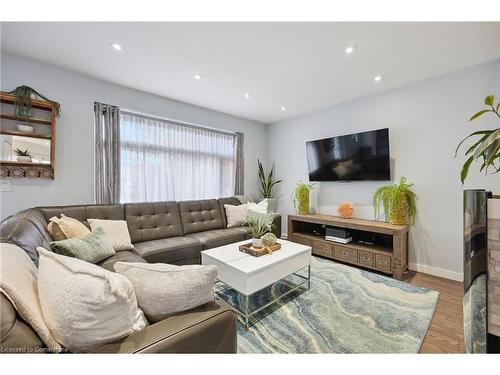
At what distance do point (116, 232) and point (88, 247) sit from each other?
0.48 meters

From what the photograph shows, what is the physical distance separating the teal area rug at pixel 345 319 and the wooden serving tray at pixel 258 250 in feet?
1.53

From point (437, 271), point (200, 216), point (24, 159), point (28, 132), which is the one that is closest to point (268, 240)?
point (200, 216)

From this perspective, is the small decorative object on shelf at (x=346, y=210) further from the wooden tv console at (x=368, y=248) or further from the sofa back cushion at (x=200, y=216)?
the sofa back cushion at (x=200, y=216)

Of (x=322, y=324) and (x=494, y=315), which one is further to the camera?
(x=322, y=324)

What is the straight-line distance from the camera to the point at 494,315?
0.98 m

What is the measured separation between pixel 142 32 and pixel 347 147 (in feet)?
9.71

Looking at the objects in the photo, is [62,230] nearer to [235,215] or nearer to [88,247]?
[88,247]

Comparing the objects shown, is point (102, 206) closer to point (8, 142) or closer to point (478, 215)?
point (8, 142)

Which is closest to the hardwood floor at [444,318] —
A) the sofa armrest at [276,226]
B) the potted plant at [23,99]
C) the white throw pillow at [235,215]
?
the sofa armrest at [276,226]

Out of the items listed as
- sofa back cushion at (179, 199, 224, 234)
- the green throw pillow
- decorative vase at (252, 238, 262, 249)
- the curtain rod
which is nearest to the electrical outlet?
the green throw pillow

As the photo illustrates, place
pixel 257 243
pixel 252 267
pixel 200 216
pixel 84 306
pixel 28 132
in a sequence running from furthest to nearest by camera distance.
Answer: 1. pixel 200 216
2. pixel 28 132
3. pixel 257 243
4. pixel 252 267
5. pixel 84 306

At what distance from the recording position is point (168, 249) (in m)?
2.30
